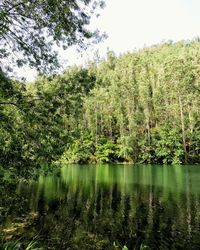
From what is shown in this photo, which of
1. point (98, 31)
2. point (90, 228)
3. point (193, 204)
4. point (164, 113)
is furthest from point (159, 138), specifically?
point (98, 31)

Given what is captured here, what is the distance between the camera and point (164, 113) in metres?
89.9

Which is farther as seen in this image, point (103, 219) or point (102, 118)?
point (102, 118)

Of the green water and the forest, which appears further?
the green water

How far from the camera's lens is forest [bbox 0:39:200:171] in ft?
29.3

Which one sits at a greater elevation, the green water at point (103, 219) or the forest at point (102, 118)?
the forest at point (102, 118)

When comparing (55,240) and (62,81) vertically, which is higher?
(62,81)

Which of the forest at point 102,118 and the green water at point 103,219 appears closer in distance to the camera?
the forest at point 102,118

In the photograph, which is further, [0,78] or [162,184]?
[162,184]

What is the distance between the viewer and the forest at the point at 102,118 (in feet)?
29.3

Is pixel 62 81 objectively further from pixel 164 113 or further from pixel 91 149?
pixel 164 113

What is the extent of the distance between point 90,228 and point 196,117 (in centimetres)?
6374

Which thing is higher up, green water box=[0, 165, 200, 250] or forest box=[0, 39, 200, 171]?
forest box=[0, 39, 200, 171]

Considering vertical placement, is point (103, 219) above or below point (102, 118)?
below

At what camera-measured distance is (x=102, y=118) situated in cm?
9069
